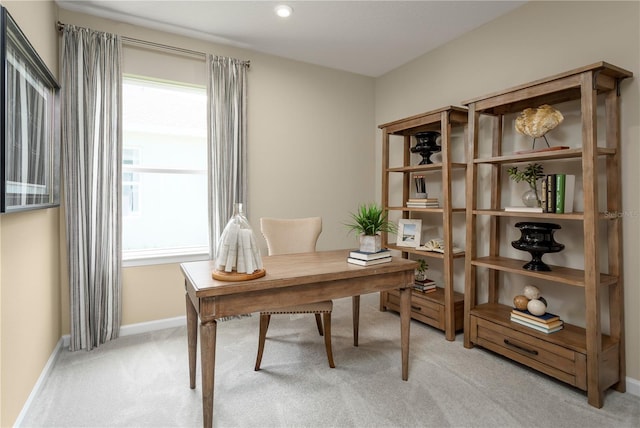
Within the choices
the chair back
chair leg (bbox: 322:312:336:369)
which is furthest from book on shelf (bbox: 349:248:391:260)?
the chair back

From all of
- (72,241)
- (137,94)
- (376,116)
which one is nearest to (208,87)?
(137,94)

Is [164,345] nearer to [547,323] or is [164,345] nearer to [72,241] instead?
[72,241]

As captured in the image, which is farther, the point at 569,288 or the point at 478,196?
the point at 478,196

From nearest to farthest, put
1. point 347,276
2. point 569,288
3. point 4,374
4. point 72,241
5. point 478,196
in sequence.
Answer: point 4,374 → point 347,276 → point 569,288 → point 72,241 → point 478,196

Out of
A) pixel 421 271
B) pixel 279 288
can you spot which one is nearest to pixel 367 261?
pixel 279 288

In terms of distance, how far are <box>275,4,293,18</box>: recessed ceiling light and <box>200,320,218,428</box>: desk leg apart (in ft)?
7.69

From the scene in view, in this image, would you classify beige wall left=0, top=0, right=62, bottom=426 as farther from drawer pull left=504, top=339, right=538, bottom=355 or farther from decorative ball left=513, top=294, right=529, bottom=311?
decorative ball left=513, top=294, right=529, bottom=311

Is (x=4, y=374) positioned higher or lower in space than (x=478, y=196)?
lower

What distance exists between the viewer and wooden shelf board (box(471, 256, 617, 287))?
6.63 ft

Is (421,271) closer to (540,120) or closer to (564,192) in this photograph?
(564,192)

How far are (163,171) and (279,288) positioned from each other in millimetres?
1993

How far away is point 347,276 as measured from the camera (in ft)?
6.11

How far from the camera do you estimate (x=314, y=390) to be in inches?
80.8

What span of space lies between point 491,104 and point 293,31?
5.83 feet
